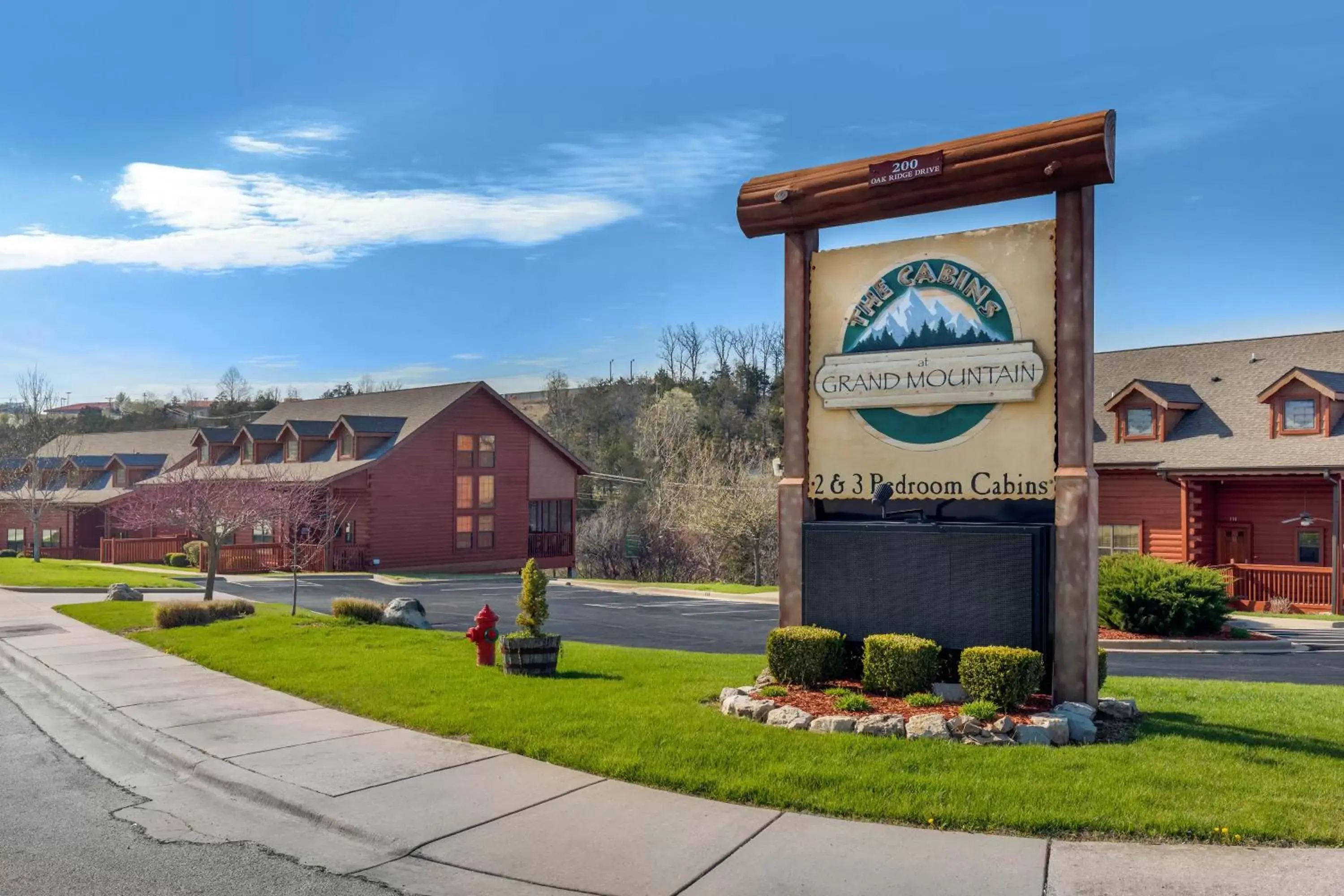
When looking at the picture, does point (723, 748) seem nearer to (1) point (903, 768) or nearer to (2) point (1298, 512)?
(1) point (903, 768)

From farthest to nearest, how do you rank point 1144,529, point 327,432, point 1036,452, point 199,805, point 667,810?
1. point 327,432
2. point 1144,529
3. point 1036,452
4. point 199,805
5. point 667,810

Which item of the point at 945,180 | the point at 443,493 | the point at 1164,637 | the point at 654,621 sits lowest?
the point at 654,621

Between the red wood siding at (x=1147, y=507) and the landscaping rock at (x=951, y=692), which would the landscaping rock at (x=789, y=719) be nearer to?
the landscaping rock at (x=951, y=692)

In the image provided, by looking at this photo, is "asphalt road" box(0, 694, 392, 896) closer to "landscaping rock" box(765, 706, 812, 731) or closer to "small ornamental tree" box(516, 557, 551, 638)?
"landscaping rock" box(765, 706, 812, 731)

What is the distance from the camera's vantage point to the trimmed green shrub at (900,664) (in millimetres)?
10641

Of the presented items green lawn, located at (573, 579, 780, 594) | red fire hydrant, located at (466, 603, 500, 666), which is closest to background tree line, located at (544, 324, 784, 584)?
green lawn, located at (573, 579, 780, 594)

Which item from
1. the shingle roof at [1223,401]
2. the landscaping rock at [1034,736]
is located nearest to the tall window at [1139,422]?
the shingle roof at [1223,401]

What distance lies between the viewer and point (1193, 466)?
100ft

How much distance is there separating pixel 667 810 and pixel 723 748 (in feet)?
4.73

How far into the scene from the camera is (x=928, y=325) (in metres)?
11.6

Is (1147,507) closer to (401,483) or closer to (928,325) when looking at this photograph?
(928,325)

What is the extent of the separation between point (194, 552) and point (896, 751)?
1687 inches

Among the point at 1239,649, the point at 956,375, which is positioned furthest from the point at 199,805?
the point at 1239,649

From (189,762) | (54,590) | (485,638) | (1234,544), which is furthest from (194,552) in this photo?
(1234,544)
